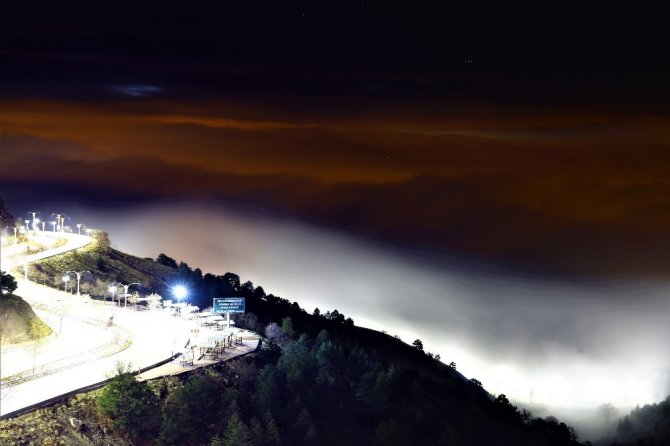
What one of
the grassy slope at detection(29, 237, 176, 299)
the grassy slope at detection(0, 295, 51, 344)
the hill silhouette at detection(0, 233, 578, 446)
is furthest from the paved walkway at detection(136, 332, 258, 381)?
the grassy slope at detection(29, 237, 176, 299)

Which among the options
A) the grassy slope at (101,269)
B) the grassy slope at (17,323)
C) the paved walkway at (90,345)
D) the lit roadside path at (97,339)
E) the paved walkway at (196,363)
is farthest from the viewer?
the grassy slope at (101,269)

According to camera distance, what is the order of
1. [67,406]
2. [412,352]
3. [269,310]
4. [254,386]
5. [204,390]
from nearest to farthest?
[67,406]
[204,390]
[254,386]
[269,310]
[412,352]

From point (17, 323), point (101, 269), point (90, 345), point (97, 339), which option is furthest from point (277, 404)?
point (101, 269)

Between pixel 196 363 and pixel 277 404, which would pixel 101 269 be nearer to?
pixel 196 363

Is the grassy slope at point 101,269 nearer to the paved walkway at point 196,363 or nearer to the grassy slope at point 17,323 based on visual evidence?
the grassy slope at point 17,323

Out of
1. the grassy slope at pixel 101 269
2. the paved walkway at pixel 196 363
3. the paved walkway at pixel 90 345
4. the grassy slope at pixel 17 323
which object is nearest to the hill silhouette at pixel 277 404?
the grassy slope at pixel 101 269

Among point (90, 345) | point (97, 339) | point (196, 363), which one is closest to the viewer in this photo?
point (196, 363)

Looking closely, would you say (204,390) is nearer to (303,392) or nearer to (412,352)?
(303,392)

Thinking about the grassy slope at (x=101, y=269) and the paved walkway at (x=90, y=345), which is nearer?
the paved walkway at (x=90, y=345)

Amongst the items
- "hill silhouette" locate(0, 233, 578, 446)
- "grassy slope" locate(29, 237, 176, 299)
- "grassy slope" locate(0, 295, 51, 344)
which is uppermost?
"grassy slope" locate(29, 237, 176, 299)

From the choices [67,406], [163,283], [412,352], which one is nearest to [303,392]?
[67,406]

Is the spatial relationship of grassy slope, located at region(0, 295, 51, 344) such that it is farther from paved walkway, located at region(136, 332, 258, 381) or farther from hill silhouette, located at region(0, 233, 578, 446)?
hill silhouette, located at region(0, 233, 578, 446)
